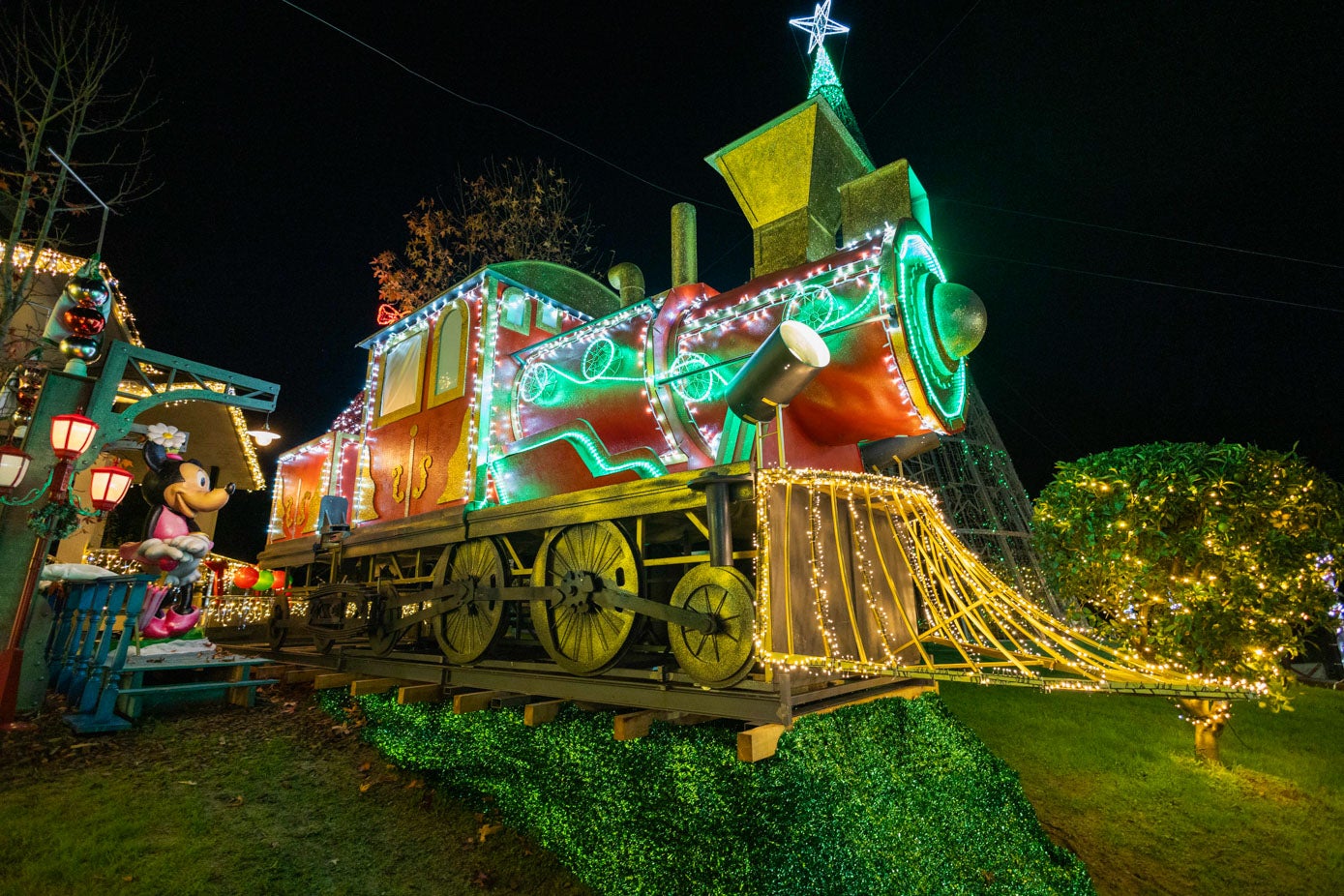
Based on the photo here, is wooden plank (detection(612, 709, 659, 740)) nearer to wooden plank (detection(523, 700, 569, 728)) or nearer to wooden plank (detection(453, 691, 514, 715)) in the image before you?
wooden plank (detection(523, 700, 569, 728))

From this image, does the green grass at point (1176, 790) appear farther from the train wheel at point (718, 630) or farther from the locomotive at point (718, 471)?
the train wheel at point (718, 630)

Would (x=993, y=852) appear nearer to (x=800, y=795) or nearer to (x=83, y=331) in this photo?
(x=800, y=795)

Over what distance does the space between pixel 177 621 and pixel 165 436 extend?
1.71 m

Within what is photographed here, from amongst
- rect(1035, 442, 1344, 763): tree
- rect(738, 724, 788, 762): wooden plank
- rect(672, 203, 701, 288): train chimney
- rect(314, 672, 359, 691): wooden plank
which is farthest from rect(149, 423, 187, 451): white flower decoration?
rect(1035, 442, 1344, 763): tree

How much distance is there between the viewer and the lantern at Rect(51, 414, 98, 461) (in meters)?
5.21

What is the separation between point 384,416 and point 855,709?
507 centimetres

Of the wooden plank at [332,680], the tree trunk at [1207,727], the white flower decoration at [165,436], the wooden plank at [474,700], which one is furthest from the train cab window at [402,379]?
the tree trunk at [1207,727]

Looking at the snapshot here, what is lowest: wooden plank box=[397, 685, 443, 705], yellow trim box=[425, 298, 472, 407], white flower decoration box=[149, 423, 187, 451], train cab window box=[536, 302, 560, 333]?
wooden plank box=[397, 685, 443, 705]

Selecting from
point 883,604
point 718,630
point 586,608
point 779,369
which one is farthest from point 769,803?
point 779,369

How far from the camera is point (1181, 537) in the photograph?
506cm

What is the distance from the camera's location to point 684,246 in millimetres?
4973

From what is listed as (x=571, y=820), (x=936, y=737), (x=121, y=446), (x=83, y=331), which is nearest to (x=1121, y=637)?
(x=936, y=737)

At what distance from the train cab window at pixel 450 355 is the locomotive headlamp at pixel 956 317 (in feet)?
11.9

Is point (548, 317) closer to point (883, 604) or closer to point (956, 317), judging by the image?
point (956, 317)
